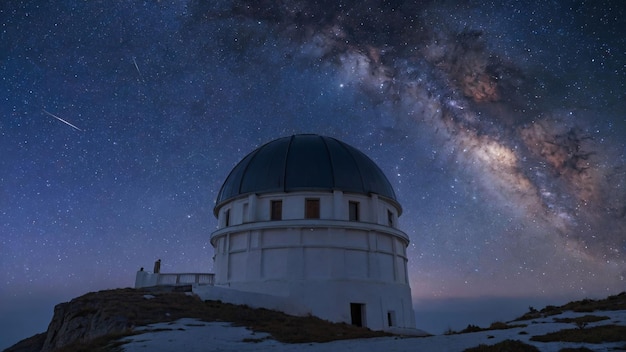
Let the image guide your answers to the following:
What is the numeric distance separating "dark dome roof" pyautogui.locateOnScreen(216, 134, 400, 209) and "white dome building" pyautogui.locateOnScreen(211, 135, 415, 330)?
0.25 ft

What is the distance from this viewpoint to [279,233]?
28.2 metres

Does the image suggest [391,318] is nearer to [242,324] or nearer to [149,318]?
[242,324]

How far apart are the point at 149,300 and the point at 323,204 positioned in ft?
41.8

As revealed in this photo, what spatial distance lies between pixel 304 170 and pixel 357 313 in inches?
400

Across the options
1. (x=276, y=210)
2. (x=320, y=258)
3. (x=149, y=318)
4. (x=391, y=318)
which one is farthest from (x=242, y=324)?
(x=391, y=318)

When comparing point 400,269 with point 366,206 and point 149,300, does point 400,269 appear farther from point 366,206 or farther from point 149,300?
point 149,300

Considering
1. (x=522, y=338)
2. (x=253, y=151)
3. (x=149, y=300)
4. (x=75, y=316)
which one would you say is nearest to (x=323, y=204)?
(x=253, y=151)

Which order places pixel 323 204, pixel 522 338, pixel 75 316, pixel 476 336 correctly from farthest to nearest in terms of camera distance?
1. pixel 323 204
2. pixel 75 316
3. pixel 476 336
4. pixel 522 338

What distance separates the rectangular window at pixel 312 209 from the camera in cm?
2883

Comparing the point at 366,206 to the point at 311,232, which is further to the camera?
the point at 366,206

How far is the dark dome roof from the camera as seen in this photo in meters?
29.6

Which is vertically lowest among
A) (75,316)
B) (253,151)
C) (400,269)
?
(75,316)

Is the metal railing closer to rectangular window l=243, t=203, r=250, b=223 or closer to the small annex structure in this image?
the small annex structure

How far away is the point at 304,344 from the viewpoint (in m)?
13.8
